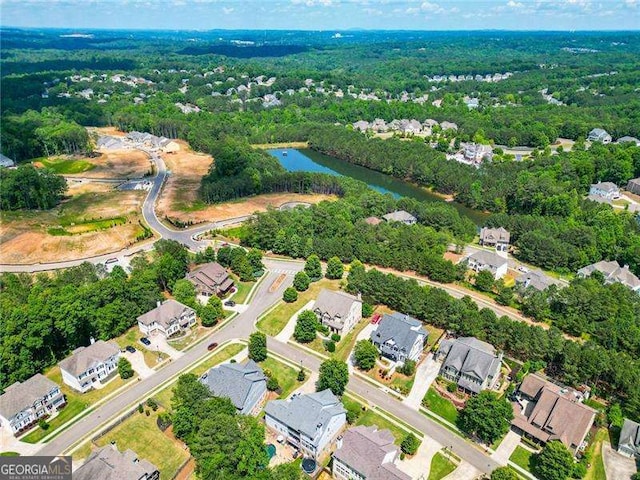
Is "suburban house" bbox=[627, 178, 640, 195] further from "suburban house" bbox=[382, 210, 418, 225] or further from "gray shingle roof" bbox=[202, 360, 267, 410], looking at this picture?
"gray shingle roof" bbox=[202, 360, 267, 410]

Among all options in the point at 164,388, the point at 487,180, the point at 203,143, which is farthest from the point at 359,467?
→ the point at 203,143

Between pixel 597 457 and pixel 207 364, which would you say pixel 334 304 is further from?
pixel 597 457

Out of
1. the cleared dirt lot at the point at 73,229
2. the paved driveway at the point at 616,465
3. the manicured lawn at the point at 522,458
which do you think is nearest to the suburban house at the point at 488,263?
the paved driveway at the point at 616,465

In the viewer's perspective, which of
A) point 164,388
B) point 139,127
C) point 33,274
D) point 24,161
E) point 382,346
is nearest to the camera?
point 164,388

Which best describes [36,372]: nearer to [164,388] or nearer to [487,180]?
[164,388]

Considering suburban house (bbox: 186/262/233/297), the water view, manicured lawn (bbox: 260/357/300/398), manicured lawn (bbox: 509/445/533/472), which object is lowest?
the water view

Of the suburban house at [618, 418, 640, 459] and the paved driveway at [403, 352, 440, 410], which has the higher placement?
the suburban house at [618, 418, 640, 459]

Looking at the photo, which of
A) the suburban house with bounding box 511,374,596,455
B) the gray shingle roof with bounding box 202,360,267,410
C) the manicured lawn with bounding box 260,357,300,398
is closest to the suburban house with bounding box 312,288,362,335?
the manicured lawn with bounding box 260,357,300,398
